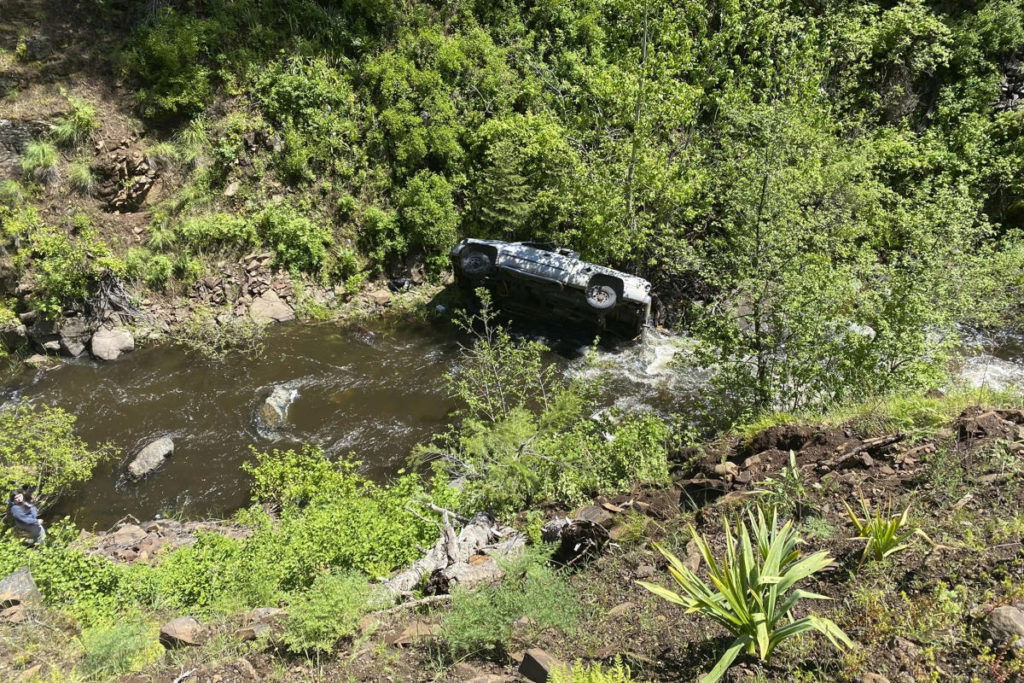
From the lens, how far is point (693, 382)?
1052 cm

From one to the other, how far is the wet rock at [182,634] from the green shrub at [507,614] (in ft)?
6.79

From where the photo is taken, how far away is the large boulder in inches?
443

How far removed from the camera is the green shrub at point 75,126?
12.1 meters

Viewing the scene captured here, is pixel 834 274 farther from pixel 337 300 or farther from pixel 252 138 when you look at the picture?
pixel 252 138

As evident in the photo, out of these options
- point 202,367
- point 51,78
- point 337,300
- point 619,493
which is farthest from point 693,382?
point 51,78

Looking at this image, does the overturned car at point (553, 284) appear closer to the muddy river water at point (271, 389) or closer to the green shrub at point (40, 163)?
the muddy river water at point (271, 389)

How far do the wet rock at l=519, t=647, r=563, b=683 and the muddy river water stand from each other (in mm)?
5390

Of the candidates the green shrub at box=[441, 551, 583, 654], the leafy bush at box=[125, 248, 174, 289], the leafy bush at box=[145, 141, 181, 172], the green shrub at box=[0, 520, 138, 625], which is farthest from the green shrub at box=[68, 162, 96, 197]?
the green shrub at box=[441, 551, 583, 654]

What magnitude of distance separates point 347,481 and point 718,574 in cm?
501

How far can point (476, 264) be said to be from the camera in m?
11.4

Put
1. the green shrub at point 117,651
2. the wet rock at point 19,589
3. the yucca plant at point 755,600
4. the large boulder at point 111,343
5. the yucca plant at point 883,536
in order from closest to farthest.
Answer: the yucca plant at point 755,600
the yucca plant at point 883,536
the green shrub at point 117,651
the wet rock at point 19,589
the large boulder at point 111,343

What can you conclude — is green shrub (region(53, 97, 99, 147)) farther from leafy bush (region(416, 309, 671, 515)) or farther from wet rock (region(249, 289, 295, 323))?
leafy bush (region(416, 309, 671, 515))

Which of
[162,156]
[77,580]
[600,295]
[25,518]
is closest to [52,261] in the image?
[162,156]

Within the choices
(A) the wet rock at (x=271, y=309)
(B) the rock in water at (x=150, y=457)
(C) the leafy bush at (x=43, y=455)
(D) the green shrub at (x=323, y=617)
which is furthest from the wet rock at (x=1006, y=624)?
(A) the wet rock at (x=271, y=309)
